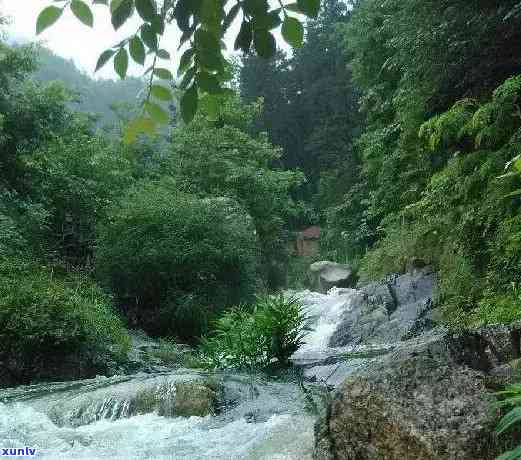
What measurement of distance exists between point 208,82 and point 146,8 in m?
0.20

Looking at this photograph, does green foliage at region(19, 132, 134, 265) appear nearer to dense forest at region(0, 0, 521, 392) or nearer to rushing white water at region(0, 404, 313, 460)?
dense forest at region(0, 0, 521, 392)

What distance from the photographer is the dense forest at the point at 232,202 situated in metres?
7.49

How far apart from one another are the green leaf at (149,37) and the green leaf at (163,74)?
0.05 meters

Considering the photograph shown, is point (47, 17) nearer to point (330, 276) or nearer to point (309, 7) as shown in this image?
point (309, 7)

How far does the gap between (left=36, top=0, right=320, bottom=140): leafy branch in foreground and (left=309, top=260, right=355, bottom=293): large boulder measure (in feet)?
69.8

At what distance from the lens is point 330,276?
2275cm

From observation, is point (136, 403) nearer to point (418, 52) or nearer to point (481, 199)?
point (481, 199)

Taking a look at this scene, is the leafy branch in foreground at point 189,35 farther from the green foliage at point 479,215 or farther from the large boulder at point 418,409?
the green foliage at point 479,215

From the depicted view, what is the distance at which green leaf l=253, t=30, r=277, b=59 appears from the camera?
3.82 ft

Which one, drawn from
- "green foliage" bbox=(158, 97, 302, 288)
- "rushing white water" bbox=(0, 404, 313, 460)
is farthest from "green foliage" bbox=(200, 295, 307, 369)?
"green foliage" bbox=(158, 97, 302, 288)

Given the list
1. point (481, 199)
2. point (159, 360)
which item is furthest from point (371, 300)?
point (159, 360)

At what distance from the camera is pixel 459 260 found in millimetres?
8023

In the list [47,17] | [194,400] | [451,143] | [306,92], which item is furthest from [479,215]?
[306,92]

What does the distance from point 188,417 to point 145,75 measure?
4766mm
